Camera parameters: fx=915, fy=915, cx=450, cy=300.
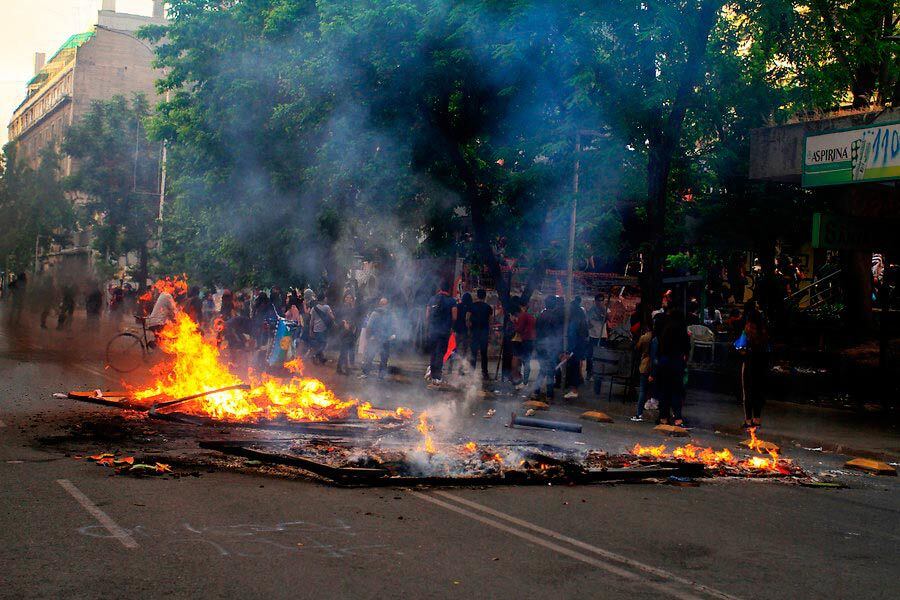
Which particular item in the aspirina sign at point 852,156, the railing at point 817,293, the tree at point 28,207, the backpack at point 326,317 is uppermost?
the tree at point 28,207

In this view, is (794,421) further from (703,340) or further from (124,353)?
(124,353)

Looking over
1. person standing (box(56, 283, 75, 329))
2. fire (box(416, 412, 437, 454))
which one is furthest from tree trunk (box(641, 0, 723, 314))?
person standing (box(56, 283, 75, 329))

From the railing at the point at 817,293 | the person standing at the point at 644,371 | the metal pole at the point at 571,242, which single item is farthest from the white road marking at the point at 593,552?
the railing at the point at 817,293

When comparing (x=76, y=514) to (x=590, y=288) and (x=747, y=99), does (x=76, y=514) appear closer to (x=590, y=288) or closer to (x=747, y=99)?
(x=747, y=99)

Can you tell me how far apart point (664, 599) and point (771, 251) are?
23973 mm

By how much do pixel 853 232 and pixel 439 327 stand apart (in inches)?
304

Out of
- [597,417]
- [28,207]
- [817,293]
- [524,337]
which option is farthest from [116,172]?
[597,417]

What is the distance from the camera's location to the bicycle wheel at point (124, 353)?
17609 millimetres

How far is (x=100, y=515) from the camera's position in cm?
627

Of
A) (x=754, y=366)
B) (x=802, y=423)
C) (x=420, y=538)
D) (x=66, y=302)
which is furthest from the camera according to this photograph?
(x=66, y=302)

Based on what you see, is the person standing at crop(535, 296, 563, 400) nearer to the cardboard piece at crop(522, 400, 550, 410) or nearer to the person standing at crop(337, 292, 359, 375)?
the cardboard piece at crop(522, 400, 550, 410)

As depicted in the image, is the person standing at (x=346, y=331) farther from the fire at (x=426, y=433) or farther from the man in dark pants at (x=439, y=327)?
the fire at (x=426, y=433)

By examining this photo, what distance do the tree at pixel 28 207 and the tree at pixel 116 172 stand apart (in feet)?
23.2

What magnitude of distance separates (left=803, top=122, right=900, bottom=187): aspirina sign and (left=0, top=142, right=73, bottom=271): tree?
50.5 meters
